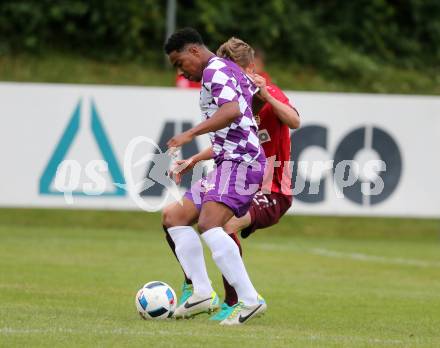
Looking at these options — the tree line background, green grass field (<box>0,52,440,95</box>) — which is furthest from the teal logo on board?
the tree line background

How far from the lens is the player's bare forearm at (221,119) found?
26.2ft

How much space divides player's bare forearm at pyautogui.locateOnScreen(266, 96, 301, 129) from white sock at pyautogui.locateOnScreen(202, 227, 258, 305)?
1.08 m

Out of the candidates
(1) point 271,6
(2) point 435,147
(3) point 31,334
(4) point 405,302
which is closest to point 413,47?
(1) point 271,6

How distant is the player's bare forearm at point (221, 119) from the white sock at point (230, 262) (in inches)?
30.4

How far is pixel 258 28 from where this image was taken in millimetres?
26609

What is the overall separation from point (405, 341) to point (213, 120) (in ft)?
6.37

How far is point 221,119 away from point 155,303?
4.81ft

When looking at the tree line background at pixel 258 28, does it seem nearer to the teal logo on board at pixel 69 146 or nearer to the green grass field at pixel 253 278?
the green grass field at pixel 253 278

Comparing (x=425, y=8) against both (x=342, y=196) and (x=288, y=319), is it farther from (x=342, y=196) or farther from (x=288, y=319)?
(x=288, y=319)

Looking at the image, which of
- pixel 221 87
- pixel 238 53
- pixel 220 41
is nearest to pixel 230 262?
pixel 221 87

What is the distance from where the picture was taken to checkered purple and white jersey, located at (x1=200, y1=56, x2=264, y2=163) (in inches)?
322

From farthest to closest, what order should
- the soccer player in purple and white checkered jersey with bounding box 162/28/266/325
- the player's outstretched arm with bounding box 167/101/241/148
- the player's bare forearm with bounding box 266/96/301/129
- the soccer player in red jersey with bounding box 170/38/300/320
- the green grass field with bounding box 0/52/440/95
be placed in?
the green grass field with bounding box 0/52/440/95 < the soccer player in red jersey with bounding box 170/38/300/320 < the player's bare forearm with bounding box 266/96/301/129 < the soccer player in purple and white checkered jersey with bounding box 162/28/266/325 < the player's outstretched arm with bounding box 167/101/241/148

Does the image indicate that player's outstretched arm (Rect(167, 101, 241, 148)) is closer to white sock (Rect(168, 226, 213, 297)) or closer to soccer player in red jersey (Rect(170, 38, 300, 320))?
soccer player in red jersey (Rect(170, 38, 300, 320))

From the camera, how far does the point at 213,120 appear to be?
8.02m
